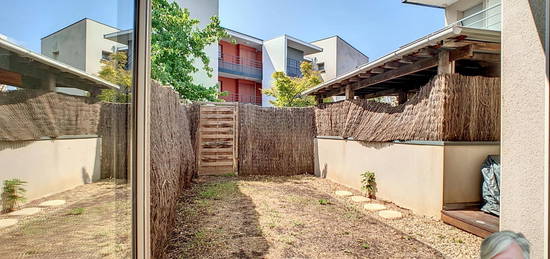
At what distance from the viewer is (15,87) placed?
0.70 metres

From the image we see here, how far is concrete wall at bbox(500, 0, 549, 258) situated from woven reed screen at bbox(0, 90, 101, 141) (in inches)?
87.8

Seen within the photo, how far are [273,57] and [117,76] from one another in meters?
14.4

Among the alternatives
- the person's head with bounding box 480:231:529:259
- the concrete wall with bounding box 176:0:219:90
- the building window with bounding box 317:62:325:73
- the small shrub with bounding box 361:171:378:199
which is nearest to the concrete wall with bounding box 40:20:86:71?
the person's head with bounding box 480:231:529:259

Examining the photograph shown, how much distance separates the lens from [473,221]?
10.0 feet

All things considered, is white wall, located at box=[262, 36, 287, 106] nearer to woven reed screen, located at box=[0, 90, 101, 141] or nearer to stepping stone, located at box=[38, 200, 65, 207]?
woven reed screen, located at box=[0, 90, 101, 141]

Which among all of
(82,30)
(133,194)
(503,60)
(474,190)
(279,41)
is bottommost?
(474,190)

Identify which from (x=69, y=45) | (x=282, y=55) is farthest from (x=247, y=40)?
(x=69, y=45)

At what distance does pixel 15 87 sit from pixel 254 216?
3225mm

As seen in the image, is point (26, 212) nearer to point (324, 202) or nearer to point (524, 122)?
point (524, 122)

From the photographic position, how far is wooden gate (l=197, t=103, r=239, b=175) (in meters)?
6.54

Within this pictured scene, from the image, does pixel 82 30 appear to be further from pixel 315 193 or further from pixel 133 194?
pixel 315 193

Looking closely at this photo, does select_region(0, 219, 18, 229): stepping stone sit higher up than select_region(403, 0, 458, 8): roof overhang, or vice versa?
select_region(403, 0, 458, 8): roof overhang

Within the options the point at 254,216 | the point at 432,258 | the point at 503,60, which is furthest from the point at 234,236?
the point at 503,60

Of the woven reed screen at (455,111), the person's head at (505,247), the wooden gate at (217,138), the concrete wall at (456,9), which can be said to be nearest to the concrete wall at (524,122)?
the person's head at (505,247)
